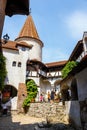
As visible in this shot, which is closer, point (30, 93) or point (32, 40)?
point (30, 93)

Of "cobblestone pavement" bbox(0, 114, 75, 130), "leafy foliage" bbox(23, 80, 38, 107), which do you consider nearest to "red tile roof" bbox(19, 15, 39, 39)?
"leafy foliage" bbox(23, 80, 38, 107)

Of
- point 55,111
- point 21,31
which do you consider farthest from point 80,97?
point 21,31

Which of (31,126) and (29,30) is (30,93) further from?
(29,30)

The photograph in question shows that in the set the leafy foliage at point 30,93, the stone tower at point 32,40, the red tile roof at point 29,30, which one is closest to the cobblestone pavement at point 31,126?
the leafy foliage at point 30,93

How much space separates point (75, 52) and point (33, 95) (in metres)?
8.48

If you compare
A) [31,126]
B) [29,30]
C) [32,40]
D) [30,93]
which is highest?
[29,30]

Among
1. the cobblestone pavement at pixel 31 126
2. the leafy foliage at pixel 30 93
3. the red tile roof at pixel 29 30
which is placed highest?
the red tile roof at pixel 29 30

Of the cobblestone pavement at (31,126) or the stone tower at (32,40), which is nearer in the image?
the cobblestone pavement at (31,126)

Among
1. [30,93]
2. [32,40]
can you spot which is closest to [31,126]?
[30,93]

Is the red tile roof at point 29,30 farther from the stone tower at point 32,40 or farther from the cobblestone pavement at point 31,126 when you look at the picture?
the cobblestone pavement at point 31,126

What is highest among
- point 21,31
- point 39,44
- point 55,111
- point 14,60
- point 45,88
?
point 21,31

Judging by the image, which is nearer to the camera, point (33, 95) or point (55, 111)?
point (55, 111)

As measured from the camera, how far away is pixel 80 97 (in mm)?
11555

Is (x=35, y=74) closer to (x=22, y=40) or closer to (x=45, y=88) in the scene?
(x=45, y=88)
